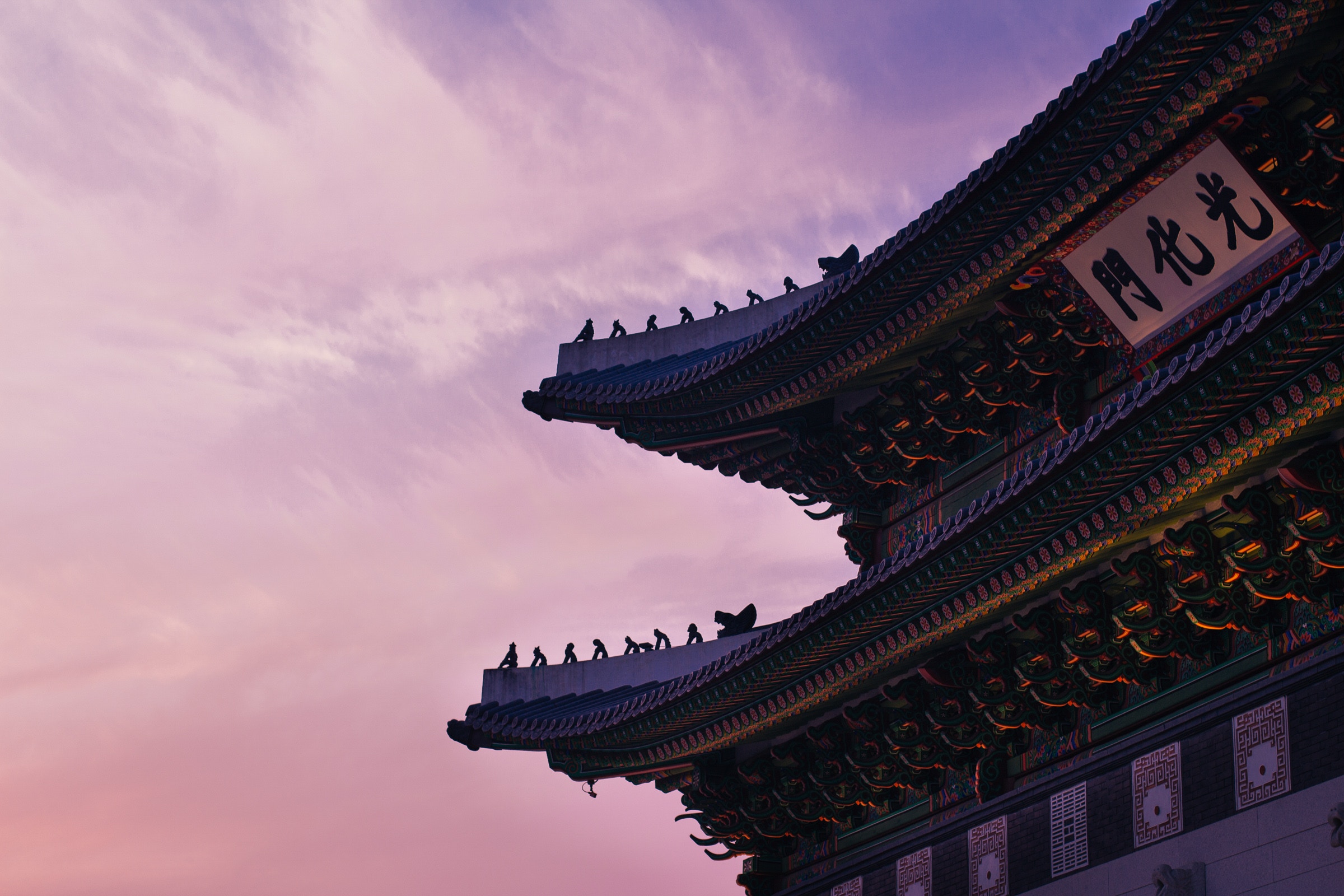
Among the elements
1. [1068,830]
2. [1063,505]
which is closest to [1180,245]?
[1063,505]

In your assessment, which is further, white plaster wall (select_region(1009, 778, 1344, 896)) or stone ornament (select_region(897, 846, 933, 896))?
stone ornament (select_region(897, 846, 933, 896))

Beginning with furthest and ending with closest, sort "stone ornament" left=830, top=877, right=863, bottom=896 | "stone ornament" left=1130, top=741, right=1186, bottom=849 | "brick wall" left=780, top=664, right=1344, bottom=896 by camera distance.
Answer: "stone ornament" left=830, top=877, right=863, bottom=896 → "stone ornament" left=1130, top=741, right=1186, bottom=849 → "brick wall" left=780, top=664, right=1344, bottom=896

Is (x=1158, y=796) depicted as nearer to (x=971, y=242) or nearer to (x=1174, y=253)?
(x=1174, y=253)

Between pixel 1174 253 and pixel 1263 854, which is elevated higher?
pixel 1174 253

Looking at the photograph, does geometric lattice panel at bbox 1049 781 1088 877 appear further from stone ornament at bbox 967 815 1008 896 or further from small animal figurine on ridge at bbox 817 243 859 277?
small animal figurine on ridge at bbox 817 243 859 277

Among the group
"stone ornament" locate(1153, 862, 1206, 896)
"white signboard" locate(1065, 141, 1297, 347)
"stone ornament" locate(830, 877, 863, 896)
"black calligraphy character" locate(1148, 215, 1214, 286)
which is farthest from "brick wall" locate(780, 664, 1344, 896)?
"black calligraphy character" locate(1148, 215, 1214, 286)

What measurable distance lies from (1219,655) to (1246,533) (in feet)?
3.71

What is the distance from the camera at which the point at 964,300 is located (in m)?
14.3

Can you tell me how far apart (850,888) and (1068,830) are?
3.59m

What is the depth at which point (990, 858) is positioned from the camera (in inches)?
516

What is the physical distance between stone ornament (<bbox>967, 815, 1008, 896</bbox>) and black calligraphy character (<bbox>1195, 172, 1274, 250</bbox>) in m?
5.29

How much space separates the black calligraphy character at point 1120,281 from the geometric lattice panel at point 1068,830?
4.04 m

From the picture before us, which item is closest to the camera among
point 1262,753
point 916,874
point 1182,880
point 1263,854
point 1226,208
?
point 1263,854

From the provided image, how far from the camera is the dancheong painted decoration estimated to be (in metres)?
10.1
